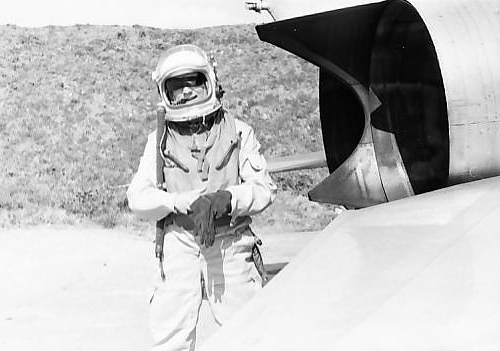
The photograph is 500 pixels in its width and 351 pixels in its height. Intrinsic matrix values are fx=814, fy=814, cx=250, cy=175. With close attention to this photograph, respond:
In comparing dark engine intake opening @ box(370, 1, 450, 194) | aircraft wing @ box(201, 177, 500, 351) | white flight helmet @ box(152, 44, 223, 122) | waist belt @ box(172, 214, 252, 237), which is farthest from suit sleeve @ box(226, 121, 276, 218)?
aircraft wing @ box(201, 177, 500, 351)

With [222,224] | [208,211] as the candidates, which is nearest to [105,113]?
[222,224]

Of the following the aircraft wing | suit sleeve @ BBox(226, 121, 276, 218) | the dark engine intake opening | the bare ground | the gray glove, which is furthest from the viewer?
the bare ground

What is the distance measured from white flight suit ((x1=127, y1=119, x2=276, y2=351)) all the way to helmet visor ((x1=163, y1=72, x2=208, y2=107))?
0.88ft

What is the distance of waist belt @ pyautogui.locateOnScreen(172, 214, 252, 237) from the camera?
12.4ft

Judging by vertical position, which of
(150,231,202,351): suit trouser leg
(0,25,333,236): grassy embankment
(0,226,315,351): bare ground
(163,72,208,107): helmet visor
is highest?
(163,72,208,107): helmet visor

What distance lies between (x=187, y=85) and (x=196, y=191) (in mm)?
516

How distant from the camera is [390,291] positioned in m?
2.00

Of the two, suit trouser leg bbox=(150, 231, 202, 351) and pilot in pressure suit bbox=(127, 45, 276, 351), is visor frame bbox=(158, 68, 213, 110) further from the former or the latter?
suit trouser leg bbox=(150, 231, 202, 351)

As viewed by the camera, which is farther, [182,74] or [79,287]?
[79,287]

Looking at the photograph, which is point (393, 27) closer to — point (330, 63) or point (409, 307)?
point (330, 63)

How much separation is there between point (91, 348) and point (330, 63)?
311 centimetres

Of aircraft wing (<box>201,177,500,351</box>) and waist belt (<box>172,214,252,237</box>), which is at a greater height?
aircraft wing (<box>201,177,500,351</box>)

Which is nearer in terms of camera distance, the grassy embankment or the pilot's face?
the pilot's face

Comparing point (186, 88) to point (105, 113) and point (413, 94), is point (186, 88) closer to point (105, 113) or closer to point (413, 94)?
point (413, 94)
